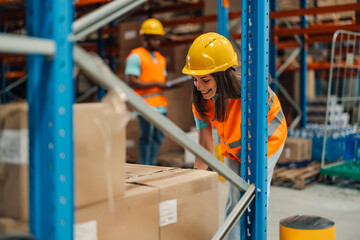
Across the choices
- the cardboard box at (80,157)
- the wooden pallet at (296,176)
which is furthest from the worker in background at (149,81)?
the cardboard box at (80,157)

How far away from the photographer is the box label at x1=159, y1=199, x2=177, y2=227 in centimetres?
193

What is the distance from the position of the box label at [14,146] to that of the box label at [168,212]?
684mm

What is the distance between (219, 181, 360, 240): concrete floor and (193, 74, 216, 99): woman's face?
1.79 m

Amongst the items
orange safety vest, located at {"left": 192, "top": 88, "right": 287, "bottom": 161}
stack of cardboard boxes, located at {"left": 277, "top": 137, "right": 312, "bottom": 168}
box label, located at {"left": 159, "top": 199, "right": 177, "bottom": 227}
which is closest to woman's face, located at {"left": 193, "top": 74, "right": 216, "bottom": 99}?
orange safety vest, located at {"left": 192, "top": 88, "right": 287, "bottom": 161}

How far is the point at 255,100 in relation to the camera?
2266mm

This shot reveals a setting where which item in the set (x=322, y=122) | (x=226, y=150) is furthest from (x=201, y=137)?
(x=322, y=122)

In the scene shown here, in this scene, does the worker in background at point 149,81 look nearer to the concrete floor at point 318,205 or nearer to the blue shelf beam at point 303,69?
the concrete floor at point 318,205

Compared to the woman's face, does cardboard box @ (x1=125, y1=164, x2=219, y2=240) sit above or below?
below

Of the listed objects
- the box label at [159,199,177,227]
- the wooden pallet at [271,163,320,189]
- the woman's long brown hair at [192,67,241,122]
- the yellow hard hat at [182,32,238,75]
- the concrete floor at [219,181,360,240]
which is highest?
the yellow hard hat at [182,32,238,75]

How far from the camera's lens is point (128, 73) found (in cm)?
538

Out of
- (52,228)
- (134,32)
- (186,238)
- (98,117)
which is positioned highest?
(134,32)

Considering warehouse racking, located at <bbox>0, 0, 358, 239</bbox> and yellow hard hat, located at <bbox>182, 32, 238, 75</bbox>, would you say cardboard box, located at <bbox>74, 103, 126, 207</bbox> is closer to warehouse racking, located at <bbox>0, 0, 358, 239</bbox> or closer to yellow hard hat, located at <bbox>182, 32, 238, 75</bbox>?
warehouse racking, located at <bbox>0, 0, 358, 239</bbox>

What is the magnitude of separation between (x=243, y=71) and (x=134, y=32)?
15.8ft

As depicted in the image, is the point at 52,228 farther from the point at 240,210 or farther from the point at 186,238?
the point at 240,210
